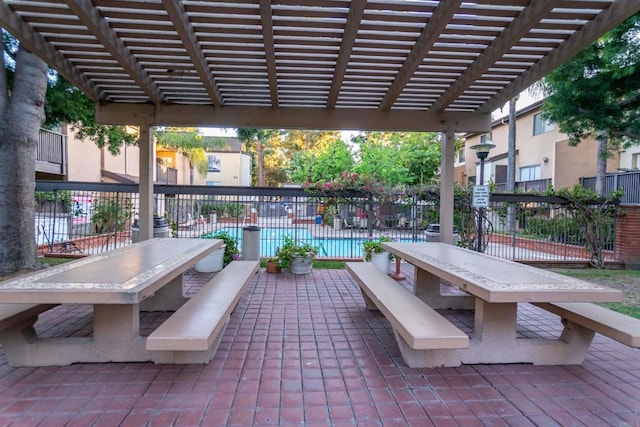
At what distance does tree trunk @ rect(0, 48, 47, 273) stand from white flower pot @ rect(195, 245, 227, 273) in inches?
112

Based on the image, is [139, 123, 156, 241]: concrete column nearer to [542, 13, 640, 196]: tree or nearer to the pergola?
the pergola

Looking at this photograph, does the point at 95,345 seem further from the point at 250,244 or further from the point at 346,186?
the point at 346,186

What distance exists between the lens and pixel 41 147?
12.0 meters

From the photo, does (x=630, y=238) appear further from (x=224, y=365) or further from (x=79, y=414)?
(x=79, y=414)

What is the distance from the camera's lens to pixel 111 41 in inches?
149

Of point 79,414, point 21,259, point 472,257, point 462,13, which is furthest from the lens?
point 21,259

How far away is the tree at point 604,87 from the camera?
20.9 ft

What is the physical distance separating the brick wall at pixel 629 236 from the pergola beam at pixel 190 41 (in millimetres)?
9306

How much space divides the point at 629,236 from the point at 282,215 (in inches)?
322

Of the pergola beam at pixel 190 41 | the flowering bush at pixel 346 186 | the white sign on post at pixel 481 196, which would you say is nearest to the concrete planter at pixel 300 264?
the flowering bush at pixel 346 186

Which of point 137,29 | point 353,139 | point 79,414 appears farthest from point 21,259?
point 353,139

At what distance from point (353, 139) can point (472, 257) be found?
2112 cm

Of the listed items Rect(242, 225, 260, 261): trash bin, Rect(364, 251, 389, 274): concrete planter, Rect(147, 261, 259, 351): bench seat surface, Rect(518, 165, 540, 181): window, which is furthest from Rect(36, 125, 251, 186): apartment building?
Rect(518, 165, 540, 181): window

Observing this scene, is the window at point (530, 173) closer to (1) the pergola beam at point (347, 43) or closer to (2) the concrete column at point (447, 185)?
(2) the concrete column at point (447, 185)
